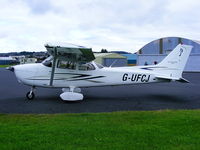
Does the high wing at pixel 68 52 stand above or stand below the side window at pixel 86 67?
above

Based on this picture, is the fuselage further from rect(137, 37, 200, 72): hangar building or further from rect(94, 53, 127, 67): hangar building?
rect(94, 53, 127, 67): hangar building

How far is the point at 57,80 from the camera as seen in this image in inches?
416

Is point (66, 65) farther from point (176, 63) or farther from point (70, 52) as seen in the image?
point (176, 63)

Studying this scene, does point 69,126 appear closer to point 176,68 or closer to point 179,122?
point 179,122

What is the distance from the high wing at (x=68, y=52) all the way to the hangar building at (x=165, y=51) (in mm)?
26319

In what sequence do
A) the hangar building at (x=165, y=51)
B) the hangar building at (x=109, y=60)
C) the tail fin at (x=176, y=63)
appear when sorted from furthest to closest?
1. the hangar building at (x=109, y=60)
2. the hangar building at (x=165, y=51)
3. the tail fin at (x=176, y=63)


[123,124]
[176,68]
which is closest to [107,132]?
[123,124]

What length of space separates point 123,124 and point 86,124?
31.8 inches

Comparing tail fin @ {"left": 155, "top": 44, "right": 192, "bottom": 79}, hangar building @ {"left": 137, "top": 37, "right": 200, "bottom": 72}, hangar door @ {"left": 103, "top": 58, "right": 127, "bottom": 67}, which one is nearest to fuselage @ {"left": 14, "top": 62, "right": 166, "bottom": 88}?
tail fin @ {"left": 155, "top": 44, "right": 192, "bottom": 79}

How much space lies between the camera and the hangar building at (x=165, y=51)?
37169mm

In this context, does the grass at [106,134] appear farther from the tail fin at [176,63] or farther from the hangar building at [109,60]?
the hangar building at [109,60]

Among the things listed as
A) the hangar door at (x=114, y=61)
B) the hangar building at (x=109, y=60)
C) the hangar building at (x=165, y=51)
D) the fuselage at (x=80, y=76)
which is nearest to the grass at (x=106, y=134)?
the fuselage at (x=80, y=76)

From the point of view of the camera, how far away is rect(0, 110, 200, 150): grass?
3.97 m

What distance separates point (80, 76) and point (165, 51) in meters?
36.5
